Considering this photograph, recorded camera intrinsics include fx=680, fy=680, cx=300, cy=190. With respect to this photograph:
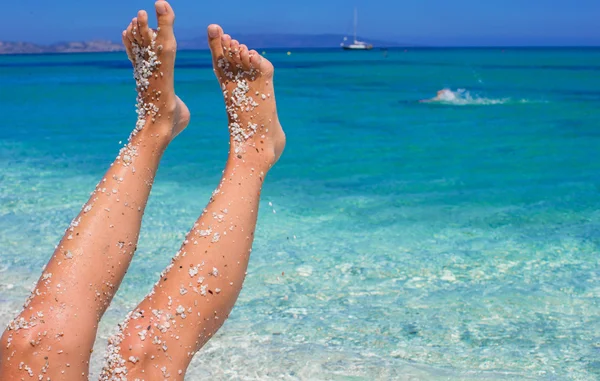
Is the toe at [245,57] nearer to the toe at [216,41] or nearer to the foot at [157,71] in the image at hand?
the toe at [216,41]

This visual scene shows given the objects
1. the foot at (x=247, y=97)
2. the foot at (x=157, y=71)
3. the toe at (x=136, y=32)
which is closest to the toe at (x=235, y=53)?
the foot at (x=247, y=97)

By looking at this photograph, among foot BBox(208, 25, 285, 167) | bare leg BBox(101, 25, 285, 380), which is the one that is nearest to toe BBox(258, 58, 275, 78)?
foot BBox(208, 25, 285, 167)

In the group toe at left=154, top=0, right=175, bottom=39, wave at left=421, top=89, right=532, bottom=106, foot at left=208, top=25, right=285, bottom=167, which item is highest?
toe at left=154, top=0, right=175, bottom=39

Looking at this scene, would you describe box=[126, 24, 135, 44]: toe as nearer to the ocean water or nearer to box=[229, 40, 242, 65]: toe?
box=[229, 40, 242, 65]: toe

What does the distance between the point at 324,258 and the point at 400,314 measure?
91 cm

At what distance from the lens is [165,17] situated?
245 cm

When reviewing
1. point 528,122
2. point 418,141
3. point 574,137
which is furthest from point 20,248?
point 528,122

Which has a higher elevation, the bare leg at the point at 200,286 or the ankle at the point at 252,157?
the ankle at the point at 252,157

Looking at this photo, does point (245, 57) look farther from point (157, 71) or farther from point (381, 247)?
point (381, 247)

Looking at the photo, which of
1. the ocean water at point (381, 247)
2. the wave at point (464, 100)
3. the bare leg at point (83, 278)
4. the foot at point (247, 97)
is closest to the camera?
the bare leg at point (83, 278)

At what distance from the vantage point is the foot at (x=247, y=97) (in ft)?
7.80

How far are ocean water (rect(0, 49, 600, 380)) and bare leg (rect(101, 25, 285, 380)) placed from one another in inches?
30.9

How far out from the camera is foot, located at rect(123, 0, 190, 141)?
94.2 inches

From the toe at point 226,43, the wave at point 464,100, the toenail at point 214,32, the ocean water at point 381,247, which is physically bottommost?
the wave at point 464,100
